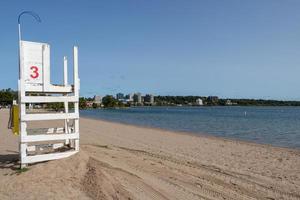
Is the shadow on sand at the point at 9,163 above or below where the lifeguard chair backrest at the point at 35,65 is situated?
below

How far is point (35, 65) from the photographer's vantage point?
8148mm

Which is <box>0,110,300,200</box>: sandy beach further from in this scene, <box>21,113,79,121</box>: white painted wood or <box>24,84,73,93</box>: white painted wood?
<box>24,84,73,93</box>: white painted wood

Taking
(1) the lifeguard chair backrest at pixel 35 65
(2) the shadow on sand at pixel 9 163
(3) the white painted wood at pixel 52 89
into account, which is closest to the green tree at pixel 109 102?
(2) the shadow on sand at pixel 9 163

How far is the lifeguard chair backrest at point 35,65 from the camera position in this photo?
8.00 metres

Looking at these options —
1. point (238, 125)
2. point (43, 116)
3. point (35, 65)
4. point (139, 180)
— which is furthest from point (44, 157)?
point (238, 125)

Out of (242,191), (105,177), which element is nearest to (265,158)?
(242,191)

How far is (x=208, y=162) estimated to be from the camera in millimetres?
10422

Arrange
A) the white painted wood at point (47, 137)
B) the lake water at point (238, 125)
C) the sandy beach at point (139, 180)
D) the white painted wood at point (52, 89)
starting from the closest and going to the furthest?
the sandy beach at point (139, 180), the white painted wood at point (47, 137), the white painted wood at point (52, 89), the lake water at point (238, 125)

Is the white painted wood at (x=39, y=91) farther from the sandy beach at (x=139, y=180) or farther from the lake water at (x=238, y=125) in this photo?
the lake water at (x=238, y=125)

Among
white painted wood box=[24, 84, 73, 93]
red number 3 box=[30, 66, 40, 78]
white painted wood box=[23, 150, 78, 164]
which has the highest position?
red number 3 box=[30, 66, 40, 78]

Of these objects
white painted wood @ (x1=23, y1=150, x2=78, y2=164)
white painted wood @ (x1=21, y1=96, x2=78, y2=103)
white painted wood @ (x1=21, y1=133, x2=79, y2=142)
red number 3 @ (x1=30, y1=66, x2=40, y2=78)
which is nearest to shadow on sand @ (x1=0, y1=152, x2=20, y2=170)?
white painted wood @ (x1=23, y1=150, x2=78, y2=164)

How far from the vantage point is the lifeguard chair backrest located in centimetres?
800

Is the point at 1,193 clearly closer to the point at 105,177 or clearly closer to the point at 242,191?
the point at 105,177

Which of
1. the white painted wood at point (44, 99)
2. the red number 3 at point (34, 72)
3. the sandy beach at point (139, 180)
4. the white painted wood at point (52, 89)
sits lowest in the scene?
the sandy beach at point (139, 180)
